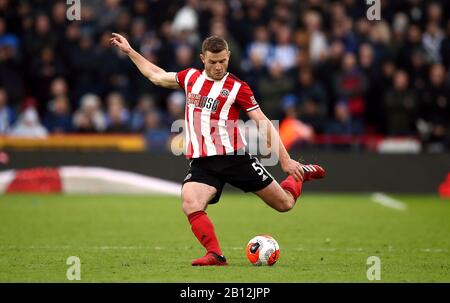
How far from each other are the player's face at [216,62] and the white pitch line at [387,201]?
8282mm

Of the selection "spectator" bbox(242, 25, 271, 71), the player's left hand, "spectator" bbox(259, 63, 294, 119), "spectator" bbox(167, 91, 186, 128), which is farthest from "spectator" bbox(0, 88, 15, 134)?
the player's left hand

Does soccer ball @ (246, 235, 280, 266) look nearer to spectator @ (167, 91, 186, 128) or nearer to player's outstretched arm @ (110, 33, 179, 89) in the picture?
player's outstretched arm @ (110, 33, 179, 89)

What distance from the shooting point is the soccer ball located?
933 centimetres

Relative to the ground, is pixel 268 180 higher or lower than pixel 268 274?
higher

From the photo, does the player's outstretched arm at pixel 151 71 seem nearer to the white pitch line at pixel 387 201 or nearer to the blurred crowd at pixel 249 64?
the white pitch line at pixel 387 201

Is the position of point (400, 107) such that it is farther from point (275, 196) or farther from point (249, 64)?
point (275, 196)

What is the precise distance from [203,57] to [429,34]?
1269cm

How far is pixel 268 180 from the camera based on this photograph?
9625mm

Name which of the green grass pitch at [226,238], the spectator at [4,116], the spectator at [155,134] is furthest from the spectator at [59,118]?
the green grass pitch at [226,238]

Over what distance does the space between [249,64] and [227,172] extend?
36.4 feet

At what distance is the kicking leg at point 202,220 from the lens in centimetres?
918

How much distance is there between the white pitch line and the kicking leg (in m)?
8.14
